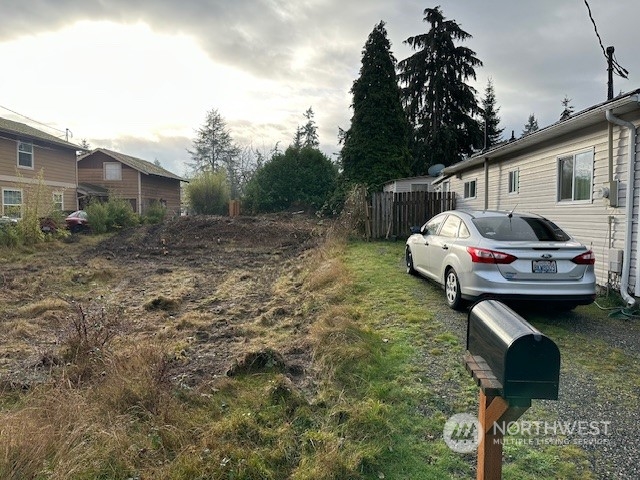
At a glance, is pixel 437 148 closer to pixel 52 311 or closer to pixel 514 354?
pixel 52 311

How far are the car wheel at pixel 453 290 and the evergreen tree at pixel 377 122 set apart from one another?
22.3m

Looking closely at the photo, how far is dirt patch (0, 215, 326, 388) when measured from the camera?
4598 millimetres

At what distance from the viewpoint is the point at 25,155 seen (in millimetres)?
21344

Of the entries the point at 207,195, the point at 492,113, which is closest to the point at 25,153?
the point at 207,195

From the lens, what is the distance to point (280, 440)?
107 inches

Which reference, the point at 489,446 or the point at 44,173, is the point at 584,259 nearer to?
the point at 489,446

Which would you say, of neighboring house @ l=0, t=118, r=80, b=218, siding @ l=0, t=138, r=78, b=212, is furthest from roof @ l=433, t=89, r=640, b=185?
neighboring house @ l=0, t=118, r=80, b=218

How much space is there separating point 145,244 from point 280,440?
17426 millimetres

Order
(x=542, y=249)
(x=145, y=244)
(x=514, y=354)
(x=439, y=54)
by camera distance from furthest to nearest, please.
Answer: (x=439, y=54) → (x=145, y=244) → (x=542, y=249) → (x=514, y=354)

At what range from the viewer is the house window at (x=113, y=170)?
98.4 feet

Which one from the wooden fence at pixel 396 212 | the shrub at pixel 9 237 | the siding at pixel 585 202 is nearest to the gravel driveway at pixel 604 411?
the siding at pixel 585 202

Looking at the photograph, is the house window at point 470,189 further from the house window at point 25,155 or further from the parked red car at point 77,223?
the house window at point 25,155

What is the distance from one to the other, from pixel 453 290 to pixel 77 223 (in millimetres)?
21071

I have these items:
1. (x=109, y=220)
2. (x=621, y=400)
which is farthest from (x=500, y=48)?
(x=109, y=220)
